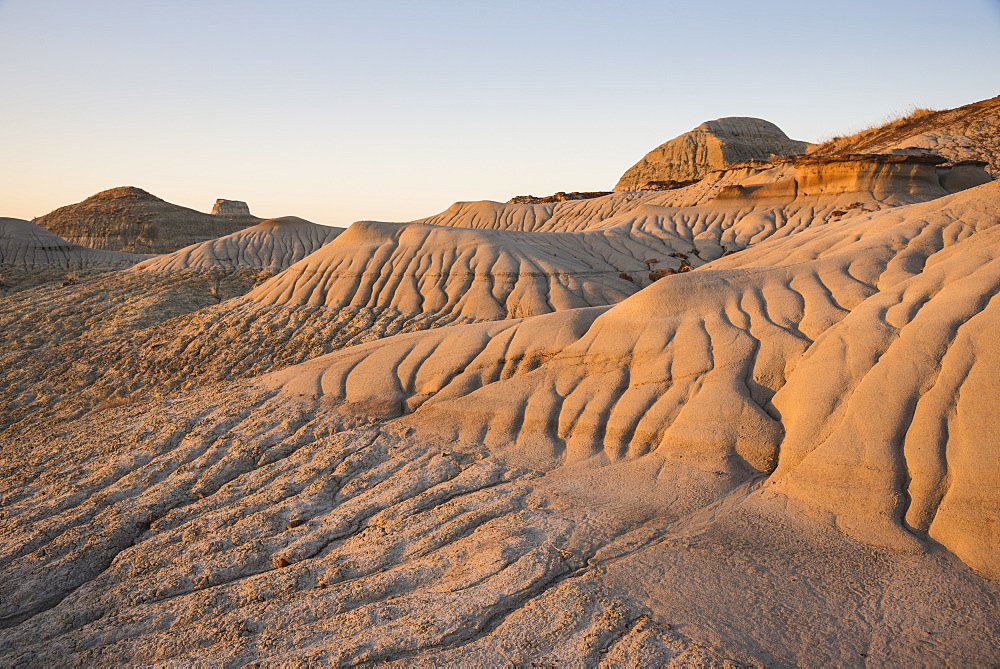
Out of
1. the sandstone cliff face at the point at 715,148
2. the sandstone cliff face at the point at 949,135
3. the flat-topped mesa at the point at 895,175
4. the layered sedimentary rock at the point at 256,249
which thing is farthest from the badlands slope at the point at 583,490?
the sandstone cliff face at the point at 715,148

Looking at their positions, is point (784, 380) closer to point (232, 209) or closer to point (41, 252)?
point (41, 252)

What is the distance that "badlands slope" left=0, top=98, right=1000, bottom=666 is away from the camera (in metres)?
3.43

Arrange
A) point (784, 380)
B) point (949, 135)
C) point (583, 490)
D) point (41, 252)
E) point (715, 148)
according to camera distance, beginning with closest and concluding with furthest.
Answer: point (583, 490) < point (784, 380) < point (949, 135) < point (41, 252) < point (715, 148)

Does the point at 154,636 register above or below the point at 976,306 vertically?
below

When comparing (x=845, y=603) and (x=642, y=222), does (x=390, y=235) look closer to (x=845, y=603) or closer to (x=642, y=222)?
(x=642, y=222)

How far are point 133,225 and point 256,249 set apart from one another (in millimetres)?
23790

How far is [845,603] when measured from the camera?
3.48 metres

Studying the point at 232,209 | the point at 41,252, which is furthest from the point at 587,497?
the point at 232,209

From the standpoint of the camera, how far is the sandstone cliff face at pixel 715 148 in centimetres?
4138

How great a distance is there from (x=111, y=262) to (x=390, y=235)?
18866 millimetres

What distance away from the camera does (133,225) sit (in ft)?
144

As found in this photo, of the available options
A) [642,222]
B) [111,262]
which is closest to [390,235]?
[642,222]

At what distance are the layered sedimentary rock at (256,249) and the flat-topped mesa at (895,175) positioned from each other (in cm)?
1908

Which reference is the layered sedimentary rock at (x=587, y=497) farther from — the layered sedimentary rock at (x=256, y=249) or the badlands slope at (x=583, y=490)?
the layered sedimentary rock at (x=256, y=249)
